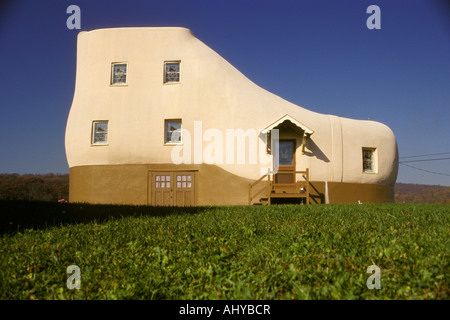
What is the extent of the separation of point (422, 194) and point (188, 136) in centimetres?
4712

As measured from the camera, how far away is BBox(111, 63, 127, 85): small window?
17.3 metres

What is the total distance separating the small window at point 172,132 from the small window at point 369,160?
1051 centimetres

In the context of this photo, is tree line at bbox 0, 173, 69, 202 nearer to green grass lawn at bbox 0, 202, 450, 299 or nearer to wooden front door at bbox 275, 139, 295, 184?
wooden front door at bbox 275, 139, 295, 184

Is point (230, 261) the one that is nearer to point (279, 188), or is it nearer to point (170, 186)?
point (279, 188)

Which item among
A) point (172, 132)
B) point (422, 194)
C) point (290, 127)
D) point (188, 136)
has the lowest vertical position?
point (422, 194)

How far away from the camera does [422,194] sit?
1960 inches

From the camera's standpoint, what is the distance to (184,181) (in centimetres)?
1661

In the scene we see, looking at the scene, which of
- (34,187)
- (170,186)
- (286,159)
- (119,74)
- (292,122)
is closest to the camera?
(292,122)

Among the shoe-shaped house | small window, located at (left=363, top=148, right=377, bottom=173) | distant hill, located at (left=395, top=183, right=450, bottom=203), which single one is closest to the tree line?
the shoe-shaped house

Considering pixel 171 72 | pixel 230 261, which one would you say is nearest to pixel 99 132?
pixel 171 72
